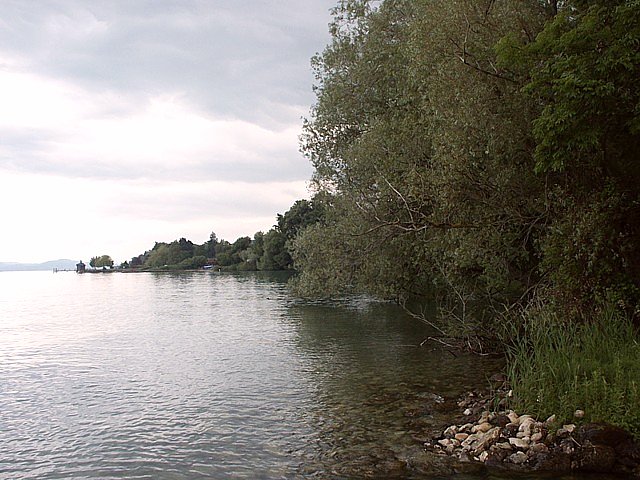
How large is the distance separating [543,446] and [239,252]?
449 feet

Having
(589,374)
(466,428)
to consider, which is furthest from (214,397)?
(589,374)

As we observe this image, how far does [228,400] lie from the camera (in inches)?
624

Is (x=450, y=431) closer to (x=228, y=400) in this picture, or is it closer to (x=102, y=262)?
(x=228, y=400)

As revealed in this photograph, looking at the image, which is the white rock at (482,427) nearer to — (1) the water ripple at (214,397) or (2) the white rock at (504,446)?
(2) the white rock at (504,446)

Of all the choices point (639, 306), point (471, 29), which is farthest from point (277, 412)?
point (471, 29)

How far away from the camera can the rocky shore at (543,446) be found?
9.59 meters

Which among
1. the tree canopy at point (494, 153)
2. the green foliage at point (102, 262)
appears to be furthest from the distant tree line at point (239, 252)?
the tree canopy at point (494, 153)

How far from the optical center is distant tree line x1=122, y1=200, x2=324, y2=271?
109 meters

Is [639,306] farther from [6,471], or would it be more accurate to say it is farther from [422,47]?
[6,471]

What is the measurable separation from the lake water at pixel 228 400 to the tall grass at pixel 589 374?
221cm

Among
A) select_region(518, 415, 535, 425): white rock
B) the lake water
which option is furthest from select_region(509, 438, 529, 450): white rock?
the lake water

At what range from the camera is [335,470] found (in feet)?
33.9

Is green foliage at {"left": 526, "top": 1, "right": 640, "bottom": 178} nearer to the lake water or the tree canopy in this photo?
the tree canopy

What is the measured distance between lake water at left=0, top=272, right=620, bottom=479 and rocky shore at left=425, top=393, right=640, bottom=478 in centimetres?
72
